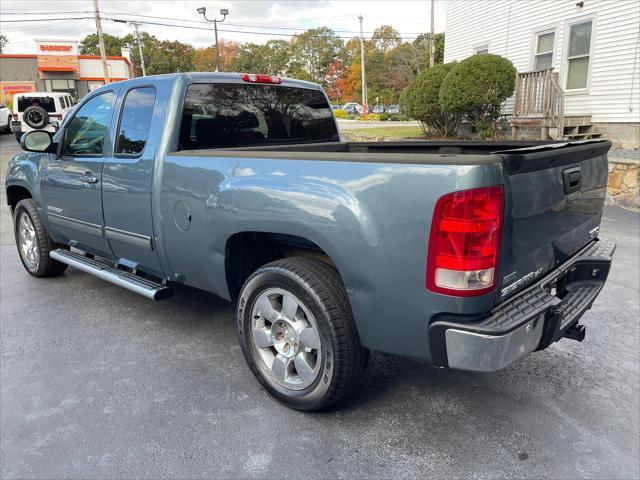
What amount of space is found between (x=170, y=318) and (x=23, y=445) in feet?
5.64

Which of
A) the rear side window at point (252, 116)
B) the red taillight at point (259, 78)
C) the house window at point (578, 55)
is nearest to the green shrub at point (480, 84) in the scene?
the house window at point (578, 55)

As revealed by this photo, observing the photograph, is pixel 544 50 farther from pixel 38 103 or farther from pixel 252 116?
pixel 38 103

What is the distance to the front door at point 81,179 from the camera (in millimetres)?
4012

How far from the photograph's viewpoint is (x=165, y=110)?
11.2 ft

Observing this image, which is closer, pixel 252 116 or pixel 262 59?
pixel 252 116

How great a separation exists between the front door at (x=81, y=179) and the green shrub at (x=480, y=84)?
11161mm

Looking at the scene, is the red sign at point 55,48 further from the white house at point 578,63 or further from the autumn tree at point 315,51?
the autumn tree at point 315,51

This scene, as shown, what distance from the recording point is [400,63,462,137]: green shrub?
15.2m

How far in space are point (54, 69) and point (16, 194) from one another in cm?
4530

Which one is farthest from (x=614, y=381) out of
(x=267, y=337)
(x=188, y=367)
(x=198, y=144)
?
(x=198, y=144)

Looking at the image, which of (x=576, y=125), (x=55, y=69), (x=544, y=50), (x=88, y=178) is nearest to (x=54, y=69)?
(x=55, y=69)

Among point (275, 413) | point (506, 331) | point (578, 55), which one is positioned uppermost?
point (578, 55)

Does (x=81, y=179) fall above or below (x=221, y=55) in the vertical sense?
below

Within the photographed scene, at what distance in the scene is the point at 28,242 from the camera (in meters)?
5.37
